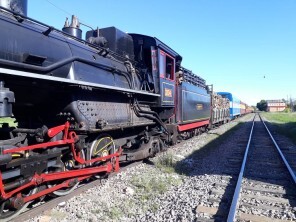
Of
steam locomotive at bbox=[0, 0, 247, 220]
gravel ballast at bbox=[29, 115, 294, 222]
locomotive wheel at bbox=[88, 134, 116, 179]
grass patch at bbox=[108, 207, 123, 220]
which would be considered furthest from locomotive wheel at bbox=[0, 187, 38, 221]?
locomotive wheel at bbox=[88, 134, 116, 179]

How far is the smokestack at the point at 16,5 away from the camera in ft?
14.4

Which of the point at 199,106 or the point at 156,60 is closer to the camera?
the point at 156,60

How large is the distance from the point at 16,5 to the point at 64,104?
1722 mm

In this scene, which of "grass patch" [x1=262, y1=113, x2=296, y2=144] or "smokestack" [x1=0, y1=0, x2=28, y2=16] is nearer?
"smokestack" [x1=0, y1=0, x2=28, y2=16]

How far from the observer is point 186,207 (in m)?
4.47

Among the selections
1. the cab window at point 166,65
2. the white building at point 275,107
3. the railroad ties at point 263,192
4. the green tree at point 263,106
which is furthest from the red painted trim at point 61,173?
the green tree at point 263,106

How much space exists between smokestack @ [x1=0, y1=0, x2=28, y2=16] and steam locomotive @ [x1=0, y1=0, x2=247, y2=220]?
15 mm

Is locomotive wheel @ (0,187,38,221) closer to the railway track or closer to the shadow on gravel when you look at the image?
the railway track

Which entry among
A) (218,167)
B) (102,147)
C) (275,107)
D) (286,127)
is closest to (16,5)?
(102,147)

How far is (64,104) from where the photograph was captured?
4.82 metres

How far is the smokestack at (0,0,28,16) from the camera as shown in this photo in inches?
173

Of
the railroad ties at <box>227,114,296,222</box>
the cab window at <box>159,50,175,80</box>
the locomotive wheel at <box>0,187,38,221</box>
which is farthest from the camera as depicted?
the cab window at <box>159,50,175,80</box>

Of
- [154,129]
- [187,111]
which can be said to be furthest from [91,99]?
[187,111]

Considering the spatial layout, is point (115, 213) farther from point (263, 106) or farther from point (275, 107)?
point (263, 106)
